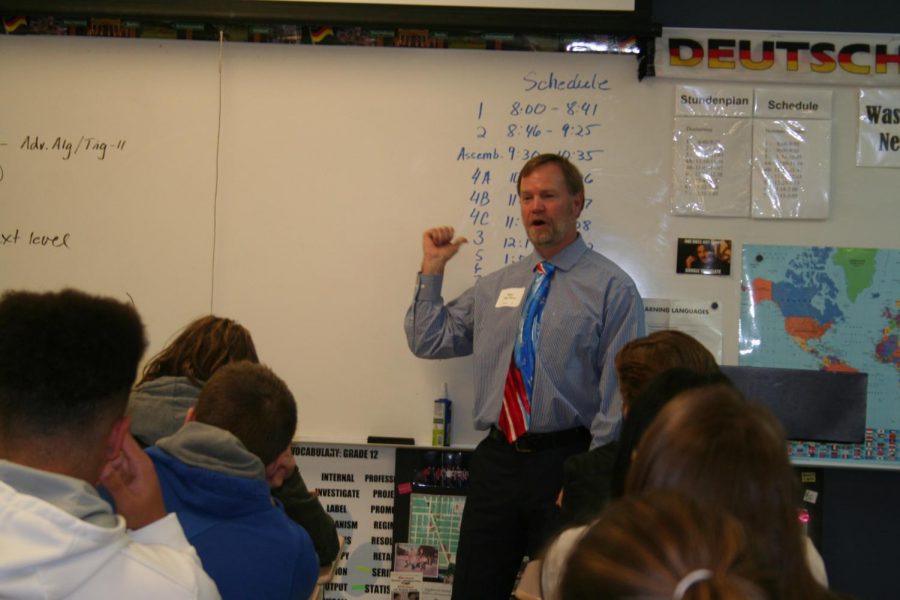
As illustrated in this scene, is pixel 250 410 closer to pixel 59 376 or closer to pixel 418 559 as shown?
pixel 59 376

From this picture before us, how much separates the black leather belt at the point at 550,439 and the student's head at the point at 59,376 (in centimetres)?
199

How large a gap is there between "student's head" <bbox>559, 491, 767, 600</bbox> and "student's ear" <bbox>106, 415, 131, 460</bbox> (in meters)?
0.67

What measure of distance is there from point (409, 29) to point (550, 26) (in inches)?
21.7

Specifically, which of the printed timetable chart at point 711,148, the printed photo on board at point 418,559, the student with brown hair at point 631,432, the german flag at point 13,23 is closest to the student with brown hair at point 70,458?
the student with brown hair at point 631,432

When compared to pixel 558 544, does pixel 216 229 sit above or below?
above

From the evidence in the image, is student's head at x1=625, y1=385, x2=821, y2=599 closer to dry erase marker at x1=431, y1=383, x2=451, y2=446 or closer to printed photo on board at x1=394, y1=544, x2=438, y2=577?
dry erase marker at x1=431, y1=383, x2=451, y2=446

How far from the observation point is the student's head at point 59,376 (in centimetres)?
114

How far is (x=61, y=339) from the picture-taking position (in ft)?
3.76

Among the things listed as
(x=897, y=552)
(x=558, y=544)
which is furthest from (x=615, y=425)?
(x=897, y=552)

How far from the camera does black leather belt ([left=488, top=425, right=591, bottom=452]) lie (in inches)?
119

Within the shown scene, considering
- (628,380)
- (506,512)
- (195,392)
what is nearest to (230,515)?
(195,392)

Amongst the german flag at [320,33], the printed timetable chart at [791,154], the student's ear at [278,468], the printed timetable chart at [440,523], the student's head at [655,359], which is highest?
the german flag at [320,33]

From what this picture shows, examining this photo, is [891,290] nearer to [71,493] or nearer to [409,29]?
[409,29]

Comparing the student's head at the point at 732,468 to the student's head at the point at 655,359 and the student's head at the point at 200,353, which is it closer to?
the student's head at the point at 655,359
